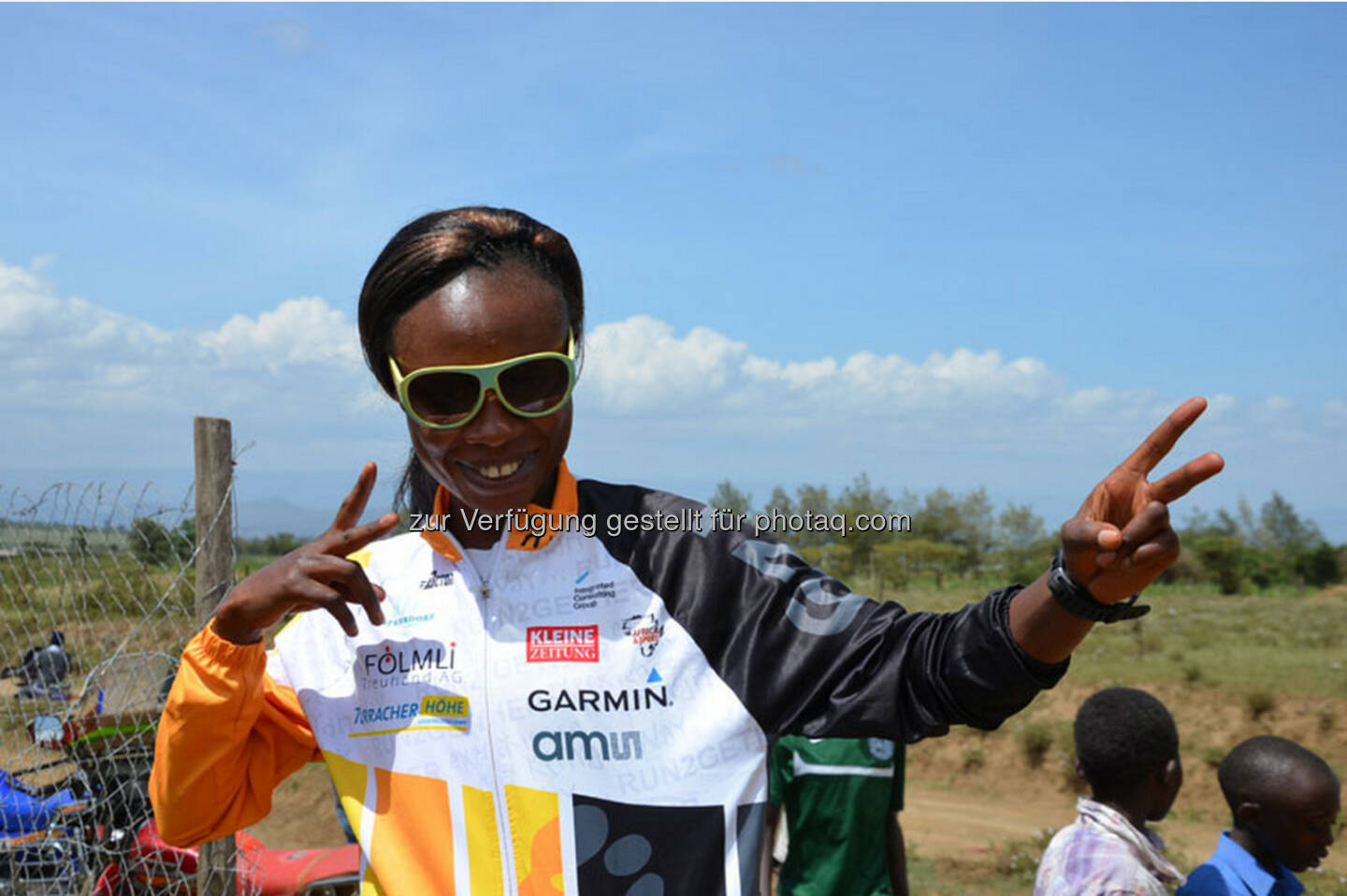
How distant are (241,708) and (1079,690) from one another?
47.0ft

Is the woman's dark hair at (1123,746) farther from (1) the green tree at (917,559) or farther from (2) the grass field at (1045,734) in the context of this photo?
(1) the green tree at (917,559)

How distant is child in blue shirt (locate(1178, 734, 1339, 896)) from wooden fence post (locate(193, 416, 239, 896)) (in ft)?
9.85

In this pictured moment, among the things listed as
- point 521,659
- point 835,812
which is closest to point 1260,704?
point 835,812

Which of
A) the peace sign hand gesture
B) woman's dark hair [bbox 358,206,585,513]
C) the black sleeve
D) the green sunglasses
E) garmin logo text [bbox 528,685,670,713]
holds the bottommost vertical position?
garmin logo text [bbox 528,685,670,713]

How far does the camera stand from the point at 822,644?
1670mm

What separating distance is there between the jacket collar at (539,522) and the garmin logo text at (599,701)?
261mm

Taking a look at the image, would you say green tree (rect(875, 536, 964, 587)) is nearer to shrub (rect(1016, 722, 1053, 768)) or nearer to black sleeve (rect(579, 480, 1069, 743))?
shrub (rect(1016, 722, 1053, 768))

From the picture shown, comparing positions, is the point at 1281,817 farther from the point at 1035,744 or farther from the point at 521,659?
the point at 1035,744

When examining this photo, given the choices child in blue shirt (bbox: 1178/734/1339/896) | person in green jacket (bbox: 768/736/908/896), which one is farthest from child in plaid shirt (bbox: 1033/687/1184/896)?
person in green jacket (bbox: 768/736/908/896)

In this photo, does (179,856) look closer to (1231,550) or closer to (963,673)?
(963,673)

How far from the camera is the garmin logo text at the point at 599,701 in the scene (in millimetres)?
1750

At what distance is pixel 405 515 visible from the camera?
7.36ft

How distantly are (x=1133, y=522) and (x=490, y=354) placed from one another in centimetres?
100

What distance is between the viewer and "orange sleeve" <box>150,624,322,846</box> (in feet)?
5.87
